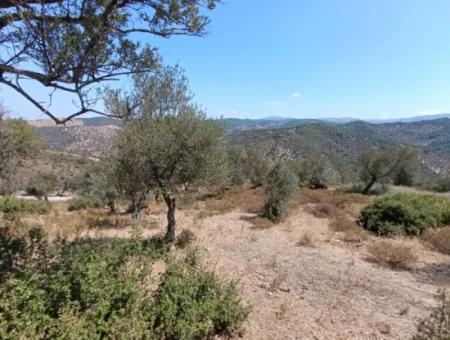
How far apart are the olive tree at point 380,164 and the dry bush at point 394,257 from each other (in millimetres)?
19112

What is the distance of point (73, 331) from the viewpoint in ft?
9.88

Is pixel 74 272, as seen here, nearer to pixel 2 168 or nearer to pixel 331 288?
pixel 331 288

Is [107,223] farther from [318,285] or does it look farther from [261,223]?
[318,285]

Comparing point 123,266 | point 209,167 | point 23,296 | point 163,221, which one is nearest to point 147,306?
point 123,266

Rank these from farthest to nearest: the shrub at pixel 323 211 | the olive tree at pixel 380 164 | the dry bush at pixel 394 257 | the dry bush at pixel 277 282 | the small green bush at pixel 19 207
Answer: the olive tree at pixel 380 164 → the shrub at pixel 323 211 → the small green bush at pixel 19 207 → the dry bush at pixel 394 257 → the dry bush at pixel 277 282

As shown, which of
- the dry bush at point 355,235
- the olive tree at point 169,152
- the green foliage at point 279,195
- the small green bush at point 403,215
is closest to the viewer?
the olive tree at point 169,152

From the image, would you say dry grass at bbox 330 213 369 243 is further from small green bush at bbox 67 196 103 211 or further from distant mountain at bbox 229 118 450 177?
distant mountain at bbox 229 118 450 177

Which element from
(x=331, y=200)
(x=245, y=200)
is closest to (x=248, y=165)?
(x=245, y=200)

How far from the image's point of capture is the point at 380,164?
27.2 meters

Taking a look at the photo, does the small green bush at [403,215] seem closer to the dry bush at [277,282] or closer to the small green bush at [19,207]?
the dry bush at [277,282]

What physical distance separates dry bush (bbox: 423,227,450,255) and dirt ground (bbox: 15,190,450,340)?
39 cm

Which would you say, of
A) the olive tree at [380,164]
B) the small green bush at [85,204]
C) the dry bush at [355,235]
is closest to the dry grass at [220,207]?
the dry bush at [355,235]

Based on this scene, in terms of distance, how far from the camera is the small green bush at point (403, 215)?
1166 centimetres

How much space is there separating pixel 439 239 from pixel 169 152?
368 inches
